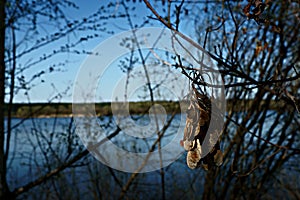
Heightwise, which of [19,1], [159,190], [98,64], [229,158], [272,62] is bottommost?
[159,190]

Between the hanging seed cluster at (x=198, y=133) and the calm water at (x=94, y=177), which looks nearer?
the hanging seed cluster at (x=198, y=133)

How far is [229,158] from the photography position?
1.86 metres

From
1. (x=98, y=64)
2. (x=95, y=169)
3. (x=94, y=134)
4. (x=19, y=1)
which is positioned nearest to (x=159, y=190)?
(x=95, y=169)

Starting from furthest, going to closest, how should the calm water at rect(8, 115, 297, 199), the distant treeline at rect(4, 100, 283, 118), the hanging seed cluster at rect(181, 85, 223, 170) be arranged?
the calm water at rect(8, 115, 297, 199), the distant treeline at rect(4, 100, 283, 118), the hanging seed cluster at rect(181, 85, 223, 170)

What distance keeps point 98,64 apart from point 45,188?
190 cm

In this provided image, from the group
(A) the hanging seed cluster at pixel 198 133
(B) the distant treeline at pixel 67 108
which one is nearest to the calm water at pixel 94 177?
(B) the distant treeline at pixel 67 108

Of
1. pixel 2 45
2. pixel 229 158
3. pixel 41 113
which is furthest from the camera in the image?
pixel 41 113

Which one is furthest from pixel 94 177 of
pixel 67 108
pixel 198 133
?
pixel 198 133

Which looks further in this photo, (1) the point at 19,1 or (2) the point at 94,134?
(2) the point at 94,134

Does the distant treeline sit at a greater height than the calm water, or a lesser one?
greater

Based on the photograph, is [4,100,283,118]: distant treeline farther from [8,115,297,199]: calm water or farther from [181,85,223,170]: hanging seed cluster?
[181,85,223,170]: hanging seed cluster

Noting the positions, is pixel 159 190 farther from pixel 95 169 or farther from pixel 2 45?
pixel 2 45

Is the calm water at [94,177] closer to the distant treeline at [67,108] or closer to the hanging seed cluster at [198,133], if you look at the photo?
the distant treeline at [67,108]

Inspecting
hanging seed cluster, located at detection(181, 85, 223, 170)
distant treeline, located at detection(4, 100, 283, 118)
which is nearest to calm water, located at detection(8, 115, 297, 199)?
distant treeline, located at detection(4, 100, 283, 118)
